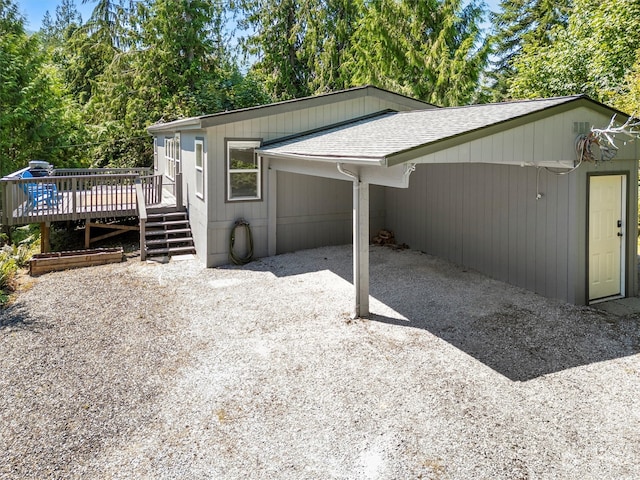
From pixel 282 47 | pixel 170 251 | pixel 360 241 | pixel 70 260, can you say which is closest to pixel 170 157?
pixel 170 251

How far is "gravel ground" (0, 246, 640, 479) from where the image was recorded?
3514 millimetres

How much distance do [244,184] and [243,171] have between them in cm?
26

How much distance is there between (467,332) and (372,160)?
7.99 feet

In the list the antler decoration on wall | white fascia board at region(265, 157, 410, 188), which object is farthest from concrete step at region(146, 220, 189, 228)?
the antler decoration on wall

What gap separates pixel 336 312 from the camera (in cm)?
668

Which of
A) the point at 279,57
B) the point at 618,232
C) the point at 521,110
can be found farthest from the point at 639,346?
the point at 279,57

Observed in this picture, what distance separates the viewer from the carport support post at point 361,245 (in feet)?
20.3

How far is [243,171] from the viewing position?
9523 mm

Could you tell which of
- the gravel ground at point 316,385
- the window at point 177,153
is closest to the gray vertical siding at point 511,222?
the gravel ground at point 316,385

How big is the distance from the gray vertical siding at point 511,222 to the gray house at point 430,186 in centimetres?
2

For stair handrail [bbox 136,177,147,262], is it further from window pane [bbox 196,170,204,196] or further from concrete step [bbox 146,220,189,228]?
window pane [bbox 196,170,204,196]

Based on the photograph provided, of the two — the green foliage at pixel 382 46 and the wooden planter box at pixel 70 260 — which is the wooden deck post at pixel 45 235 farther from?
the green foliage at pixel 382 46

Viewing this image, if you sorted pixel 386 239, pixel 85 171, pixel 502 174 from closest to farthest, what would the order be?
pixel 502 174 < pixel 386 239 < pixel 85 171

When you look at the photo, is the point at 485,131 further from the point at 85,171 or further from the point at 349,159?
the point at 85,171
